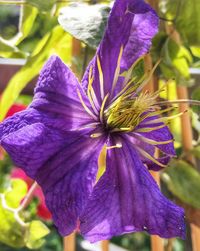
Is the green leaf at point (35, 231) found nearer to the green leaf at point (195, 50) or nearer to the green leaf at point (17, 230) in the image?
the green leaf at point (17, 230)

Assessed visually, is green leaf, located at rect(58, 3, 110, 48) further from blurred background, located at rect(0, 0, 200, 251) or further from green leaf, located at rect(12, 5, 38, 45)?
green leaf, located at rect(12, 5, 38, 45)

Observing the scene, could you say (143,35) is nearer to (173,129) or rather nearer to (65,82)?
(65,82)

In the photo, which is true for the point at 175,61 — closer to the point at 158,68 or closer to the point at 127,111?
the point at 158,68

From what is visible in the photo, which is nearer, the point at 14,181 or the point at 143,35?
the point at 143,35

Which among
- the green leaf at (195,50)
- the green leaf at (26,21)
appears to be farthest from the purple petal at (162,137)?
the green leaf at (26,21)

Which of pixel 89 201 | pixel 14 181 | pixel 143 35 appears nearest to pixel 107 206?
pixel 89 201

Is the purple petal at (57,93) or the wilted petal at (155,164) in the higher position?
the purple petal at (57,93)

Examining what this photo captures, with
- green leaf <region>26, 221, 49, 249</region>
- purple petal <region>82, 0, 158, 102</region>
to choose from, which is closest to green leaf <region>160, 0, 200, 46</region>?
purple petal <region>82, 0, 158, 102</region>
